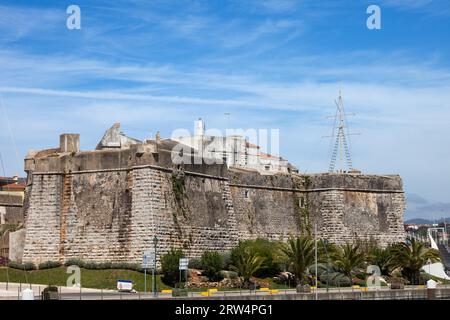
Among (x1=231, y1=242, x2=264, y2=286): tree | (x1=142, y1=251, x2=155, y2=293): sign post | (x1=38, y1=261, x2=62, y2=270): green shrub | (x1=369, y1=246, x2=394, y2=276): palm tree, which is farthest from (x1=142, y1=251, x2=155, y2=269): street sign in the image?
(x1=369, y1=246, x2=394, y2=276): palm tree

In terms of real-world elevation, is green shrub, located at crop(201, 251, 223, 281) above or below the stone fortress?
below

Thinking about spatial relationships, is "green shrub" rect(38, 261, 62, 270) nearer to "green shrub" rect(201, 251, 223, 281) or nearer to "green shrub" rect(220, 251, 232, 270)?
"green shrub" rect(201, 251, 223, 281)

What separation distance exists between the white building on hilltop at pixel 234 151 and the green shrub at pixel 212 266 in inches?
1254

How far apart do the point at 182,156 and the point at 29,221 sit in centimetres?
987

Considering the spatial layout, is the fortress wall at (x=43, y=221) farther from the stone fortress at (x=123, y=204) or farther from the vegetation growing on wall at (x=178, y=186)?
the vegetation growing on wall at (x=178, y=186)

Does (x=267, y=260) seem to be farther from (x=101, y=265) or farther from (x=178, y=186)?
(x=101, y=265)

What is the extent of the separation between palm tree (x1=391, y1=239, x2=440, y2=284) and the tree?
11.8 metres

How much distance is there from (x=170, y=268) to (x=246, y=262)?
5368mm

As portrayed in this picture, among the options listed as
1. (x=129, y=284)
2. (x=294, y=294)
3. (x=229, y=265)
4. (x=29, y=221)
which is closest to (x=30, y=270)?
(x=29, y=221)

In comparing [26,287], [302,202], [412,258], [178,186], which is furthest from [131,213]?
[412,258]

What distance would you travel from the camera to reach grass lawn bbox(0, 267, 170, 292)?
53906 mm

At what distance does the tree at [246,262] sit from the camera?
188 ft

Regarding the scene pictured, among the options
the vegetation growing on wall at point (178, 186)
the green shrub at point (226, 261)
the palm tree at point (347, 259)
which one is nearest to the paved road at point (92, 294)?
the green shrub at point (226, 261)
